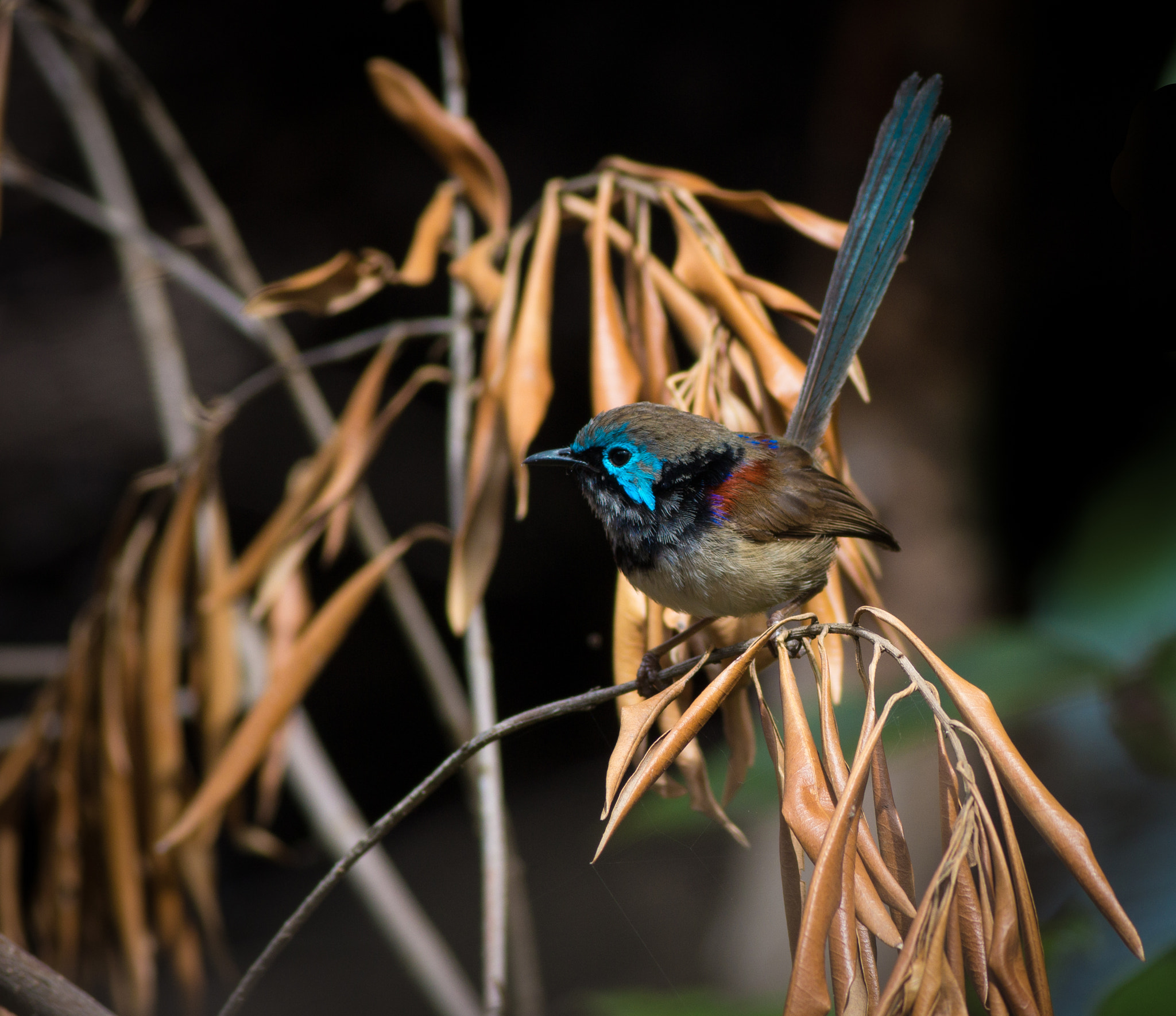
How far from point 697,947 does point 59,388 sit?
3.42 meters

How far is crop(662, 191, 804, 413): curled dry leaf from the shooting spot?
1.25m

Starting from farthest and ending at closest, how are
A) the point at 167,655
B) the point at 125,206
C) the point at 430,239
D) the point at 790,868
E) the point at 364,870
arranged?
the point at 125,206 < the point at 364,870 < the point at 167,655 < the point at 430,239 < the point at 790,868

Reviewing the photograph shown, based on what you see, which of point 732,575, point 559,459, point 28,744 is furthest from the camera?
point 28,744

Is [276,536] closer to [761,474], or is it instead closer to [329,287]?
[329,287]

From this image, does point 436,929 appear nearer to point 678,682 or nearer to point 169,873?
point 169,873

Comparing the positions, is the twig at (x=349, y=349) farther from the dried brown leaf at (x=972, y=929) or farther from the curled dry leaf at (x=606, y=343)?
the dried brown leaf at (x=972, y=929)

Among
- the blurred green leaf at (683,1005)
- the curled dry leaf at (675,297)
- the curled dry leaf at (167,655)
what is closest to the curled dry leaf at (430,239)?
the curled dry leaf at (675,297)

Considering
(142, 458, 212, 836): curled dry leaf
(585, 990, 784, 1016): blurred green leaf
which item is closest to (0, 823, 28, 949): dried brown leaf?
(142, 458, 212, 836): curled dry leaf

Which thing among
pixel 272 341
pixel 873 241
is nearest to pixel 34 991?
pixel 873 241

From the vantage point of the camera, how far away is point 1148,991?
108 centimetres

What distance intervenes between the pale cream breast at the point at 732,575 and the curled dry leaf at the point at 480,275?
22.1 inches

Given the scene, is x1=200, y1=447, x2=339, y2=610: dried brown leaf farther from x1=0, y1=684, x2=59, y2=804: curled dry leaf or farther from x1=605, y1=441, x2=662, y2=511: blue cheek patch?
x1=605, y1=441, x2=662, y2=511: blue cheek patch

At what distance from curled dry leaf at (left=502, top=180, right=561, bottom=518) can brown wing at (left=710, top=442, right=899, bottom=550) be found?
0.94 feet

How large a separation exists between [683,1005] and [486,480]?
1048 mm
